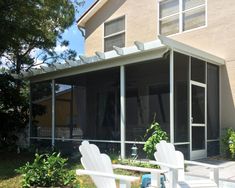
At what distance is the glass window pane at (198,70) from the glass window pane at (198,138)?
145 cm

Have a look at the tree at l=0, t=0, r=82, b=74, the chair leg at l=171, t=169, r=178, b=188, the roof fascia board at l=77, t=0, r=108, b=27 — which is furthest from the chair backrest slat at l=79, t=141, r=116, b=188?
the roof fascia board at l=77, t=0, r=108, b=27

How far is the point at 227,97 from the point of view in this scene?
449 inches

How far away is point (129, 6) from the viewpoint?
50.3ft

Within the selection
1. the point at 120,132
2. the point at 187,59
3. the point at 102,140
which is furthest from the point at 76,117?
the point at 187,59

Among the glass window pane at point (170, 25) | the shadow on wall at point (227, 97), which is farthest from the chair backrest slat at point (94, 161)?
the glass window pane at point (170, 25)

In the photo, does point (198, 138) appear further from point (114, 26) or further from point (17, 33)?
point (114, 26)

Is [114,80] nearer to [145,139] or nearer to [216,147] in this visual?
[145,139]

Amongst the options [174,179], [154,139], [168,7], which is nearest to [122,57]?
[154,139]

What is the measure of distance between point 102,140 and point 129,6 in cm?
660

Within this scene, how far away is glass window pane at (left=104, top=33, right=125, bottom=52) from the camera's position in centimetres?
1538

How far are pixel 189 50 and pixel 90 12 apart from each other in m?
8.12

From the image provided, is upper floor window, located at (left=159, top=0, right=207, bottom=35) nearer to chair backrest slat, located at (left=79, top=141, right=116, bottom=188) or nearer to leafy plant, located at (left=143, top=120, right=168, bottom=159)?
leafy plant, located at (left=143, top=120, right=168, bottom=159)

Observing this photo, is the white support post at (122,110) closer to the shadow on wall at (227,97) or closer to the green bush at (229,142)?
the green bush at (229,142)

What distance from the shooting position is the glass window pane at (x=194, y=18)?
40.7 ft
